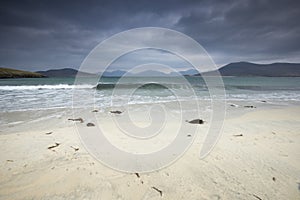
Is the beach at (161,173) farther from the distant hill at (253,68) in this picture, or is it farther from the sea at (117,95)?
the distant hill at (253,68)

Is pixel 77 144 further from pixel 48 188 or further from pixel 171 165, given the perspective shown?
pixel 171 165

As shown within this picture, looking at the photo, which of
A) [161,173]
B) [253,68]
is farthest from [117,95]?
[253,68]

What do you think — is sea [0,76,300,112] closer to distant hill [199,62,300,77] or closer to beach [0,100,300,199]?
beach [0,100,300,199]

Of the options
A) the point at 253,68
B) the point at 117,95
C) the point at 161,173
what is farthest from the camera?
the point at 253,68

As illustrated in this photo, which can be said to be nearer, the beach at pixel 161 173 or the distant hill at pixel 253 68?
the beach at pixel 161 173

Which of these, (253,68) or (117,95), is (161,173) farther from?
(253,68)

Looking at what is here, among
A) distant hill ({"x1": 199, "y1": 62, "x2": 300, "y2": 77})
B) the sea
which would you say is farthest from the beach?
distant hill ({"x1": 199, "y1": 62, "x2": 300, "y2": 77})

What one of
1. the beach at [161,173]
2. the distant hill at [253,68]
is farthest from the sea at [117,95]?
the distant hill at [253,68]

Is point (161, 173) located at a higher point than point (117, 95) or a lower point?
lower

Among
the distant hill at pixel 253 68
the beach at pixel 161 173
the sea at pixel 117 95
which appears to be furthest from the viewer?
the distant hill at pixel 253 68

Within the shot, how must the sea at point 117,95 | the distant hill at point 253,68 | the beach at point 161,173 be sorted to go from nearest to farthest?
the beach at point 161,173 → the sea at point 117,95 → the distant hill at point 253,68

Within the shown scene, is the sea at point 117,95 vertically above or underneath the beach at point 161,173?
above

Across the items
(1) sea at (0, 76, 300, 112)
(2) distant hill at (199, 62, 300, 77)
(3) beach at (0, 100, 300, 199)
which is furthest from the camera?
(2) distant hill at (199, 62, 300, 77)

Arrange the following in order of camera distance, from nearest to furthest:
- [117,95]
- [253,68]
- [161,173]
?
[161,173], [117,95], [253,68]
